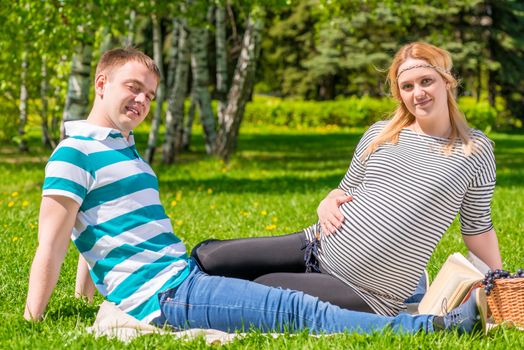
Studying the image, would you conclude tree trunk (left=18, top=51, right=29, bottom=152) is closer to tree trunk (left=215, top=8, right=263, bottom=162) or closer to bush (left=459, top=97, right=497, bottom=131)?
tree trunk (left=215, top=8, right=263, bottom=162)

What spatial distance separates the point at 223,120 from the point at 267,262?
11.3 metres

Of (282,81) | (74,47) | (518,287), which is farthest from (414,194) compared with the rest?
(282,81)

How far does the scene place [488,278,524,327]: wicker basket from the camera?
12.7ft

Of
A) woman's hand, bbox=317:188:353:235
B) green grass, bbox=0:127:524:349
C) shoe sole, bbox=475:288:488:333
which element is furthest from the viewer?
woman's hand, bbox=317:188:353:235

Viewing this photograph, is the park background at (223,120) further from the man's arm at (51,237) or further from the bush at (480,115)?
the man's arm at (51,237)

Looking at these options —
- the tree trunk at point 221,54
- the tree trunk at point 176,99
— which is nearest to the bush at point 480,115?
the tree trunk at point 221,54

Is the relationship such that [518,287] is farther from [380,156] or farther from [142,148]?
[142,148]

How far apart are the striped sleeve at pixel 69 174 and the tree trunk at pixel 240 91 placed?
11227 millimetres

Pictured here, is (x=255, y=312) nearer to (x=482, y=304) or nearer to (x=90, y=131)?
(x=482, y=304)

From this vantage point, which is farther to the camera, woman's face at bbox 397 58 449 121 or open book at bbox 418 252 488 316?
woman's face at bbox 397 58 449 121

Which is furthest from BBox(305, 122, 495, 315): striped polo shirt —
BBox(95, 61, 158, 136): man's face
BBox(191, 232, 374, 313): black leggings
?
BBox(95, 61, 158, 136): man's face

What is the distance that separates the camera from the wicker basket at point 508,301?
12.7 feet

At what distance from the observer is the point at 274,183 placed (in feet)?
40.5

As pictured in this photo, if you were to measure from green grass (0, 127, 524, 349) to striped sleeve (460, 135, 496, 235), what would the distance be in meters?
0.64
